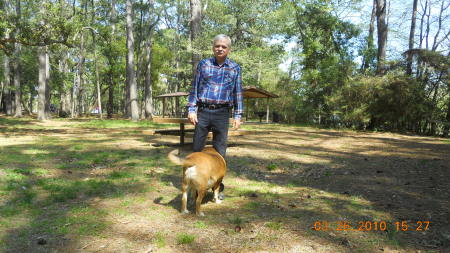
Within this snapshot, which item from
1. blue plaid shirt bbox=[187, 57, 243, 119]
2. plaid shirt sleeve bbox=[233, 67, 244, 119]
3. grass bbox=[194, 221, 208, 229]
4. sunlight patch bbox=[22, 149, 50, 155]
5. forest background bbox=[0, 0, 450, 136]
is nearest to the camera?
grass bbox=[194, 221, 208, 229]

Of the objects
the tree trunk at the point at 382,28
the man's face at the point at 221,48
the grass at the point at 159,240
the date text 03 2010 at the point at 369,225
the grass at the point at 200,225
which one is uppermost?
the tree trunk at the point at 382,28

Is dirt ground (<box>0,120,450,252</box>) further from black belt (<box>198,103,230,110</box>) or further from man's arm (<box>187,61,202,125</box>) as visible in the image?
black belt (<box>198,103,230,110</box>)

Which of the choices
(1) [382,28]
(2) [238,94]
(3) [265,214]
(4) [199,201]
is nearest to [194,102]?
(2) [238,94]

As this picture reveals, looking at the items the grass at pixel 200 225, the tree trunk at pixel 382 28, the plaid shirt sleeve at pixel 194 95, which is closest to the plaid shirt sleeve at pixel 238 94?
the plaid shirt sleeve at pixel 194 95

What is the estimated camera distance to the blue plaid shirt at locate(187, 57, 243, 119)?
3506 millimetres

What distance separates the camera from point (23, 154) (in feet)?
20.7

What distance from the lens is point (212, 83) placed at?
351cm

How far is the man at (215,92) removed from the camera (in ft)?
11.5

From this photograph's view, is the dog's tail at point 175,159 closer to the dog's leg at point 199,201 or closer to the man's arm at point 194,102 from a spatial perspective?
the dog's leg at point 199,201

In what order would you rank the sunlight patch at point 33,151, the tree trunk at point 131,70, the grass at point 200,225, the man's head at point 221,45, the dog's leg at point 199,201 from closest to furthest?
the grass at point 200,225 < the dog's leg at point 199,201 < the man's head at point 221,45 < the sunlight patch at point 33,151 < the tree trunk at point 131,70

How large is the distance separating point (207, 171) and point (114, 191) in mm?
1738

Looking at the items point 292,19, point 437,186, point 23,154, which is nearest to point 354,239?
point 437,186
